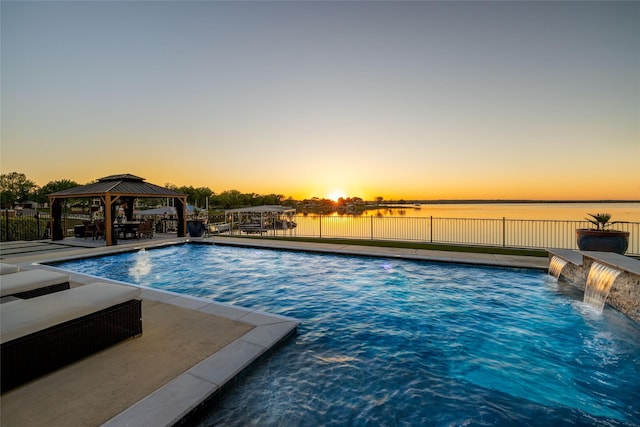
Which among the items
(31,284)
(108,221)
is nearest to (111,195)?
(108,221)

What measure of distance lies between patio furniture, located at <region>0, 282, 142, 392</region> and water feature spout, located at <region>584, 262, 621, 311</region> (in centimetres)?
754

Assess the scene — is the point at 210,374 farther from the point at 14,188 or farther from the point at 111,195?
the point at 14,188

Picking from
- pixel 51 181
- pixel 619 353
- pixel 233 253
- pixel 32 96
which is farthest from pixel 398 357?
pixel 51 181

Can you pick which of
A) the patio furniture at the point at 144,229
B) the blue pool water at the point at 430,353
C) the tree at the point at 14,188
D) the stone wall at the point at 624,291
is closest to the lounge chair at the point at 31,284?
the blue pool water at the point at 430,353

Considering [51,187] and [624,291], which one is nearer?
[624,291]

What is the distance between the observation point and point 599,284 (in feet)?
17.7

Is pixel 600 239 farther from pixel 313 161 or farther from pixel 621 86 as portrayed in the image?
pixel 313 161

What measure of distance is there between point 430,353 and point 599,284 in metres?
4.28

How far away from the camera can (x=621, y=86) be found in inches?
433

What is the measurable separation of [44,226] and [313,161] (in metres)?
16.9

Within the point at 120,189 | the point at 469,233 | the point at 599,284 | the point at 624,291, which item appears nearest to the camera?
the point at 624,291

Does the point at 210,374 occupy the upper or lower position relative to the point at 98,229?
lower

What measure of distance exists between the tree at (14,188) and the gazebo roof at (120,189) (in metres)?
82.7

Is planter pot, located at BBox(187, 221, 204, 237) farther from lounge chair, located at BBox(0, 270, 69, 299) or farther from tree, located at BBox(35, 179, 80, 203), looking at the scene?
tree, located at BBox(35, 179, 80, 203)
